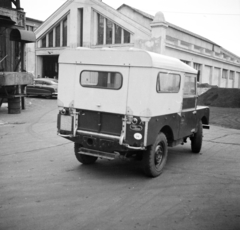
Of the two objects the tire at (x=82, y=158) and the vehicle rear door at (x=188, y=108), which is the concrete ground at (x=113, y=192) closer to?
the tire at (x=82, y=158)

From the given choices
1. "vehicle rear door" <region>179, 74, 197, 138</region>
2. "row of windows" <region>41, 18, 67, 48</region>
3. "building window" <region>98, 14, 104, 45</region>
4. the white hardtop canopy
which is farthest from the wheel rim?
"row of windows" <region>41, 18, 67, 48</region>

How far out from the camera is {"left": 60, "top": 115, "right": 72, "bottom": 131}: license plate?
6707 millimetres

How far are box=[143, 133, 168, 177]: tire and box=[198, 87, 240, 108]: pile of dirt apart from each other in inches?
647

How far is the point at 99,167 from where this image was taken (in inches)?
286

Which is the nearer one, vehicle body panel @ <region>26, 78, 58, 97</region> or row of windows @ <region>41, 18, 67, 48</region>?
vehicle body panel @ <region>26, 78, 58, 97</region>

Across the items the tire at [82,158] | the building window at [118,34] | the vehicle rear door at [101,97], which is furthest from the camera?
the building window at [118,34]

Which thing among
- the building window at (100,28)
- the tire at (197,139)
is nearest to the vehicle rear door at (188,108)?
the tire at (197,139)

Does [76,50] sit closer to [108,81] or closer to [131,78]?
[108,81]

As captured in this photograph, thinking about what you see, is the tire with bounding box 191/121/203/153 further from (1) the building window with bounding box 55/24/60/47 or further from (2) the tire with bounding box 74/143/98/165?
(1) the building window with bounding box 55/24/60/47

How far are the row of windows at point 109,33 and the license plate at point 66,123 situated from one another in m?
25.9

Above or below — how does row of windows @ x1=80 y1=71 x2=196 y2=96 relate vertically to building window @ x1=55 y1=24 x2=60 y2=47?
below

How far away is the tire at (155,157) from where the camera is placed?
20.9ft

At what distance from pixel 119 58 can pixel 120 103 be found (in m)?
0.89

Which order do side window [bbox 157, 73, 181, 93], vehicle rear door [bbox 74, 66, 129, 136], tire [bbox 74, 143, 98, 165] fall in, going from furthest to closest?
tire [bbox 74, 143, 98, 165] < side window [bbox 157, 73, 181, 93] < vehicle rear door [bbox 74, 66, 129, 136]
